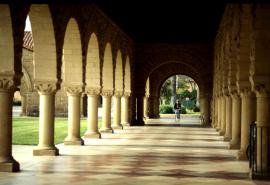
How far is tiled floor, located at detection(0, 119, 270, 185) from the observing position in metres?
8.84

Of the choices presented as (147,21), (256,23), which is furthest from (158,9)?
(256,23)

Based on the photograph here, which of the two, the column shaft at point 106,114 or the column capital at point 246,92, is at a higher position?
the column capital at point 246,92

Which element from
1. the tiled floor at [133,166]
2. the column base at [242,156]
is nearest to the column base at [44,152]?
the tiled floor at [133,166]

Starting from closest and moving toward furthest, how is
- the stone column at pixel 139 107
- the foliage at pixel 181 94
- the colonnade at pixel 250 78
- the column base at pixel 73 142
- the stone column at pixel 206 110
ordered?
the colonnade at pixel 250 78
the column base at pixel 73 142
the stone column at pixel 206 110
the stone column at pixel 139 107
the foliage at pixel 181 94

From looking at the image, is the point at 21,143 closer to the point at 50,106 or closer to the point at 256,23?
the point at 50,106

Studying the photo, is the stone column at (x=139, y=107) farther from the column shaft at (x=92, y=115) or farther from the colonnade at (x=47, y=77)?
the column shaft at (x=92, y=115)

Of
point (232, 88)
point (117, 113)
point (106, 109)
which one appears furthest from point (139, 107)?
point (232, 88)

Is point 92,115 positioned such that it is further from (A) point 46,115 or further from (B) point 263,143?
(B) point 263,143

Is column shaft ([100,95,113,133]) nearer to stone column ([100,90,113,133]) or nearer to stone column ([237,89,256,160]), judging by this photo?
stone column ([100,90,113,133])

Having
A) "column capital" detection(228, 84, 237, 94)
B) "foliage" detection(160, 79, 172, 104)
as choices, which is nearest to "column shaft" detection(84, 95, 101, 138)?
"column capital" detection(228, 84, 237, 94)

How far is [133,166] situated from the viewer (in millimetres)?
10781

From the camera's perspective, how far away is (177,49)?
29.0 m

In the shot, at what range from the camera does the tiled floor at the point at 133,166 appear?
29.0 feet

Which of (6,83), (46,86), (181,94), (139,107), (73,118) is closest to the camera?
(6,83)
